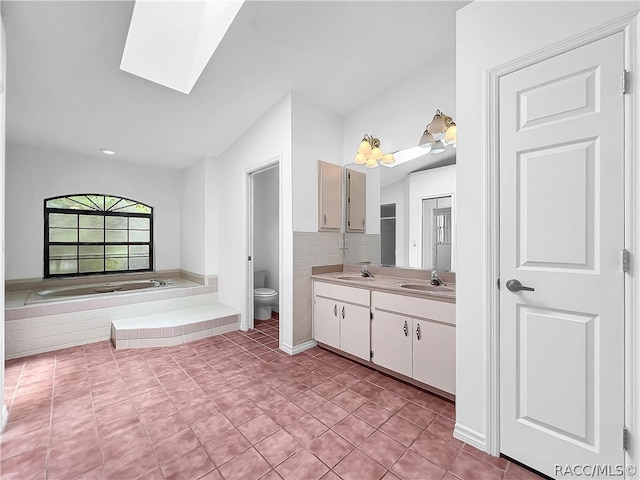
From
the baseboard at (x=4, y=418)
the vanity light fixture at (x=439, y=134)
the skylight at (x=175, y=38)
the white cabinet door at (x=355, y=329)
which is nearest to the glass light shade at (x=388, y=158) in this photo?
the vanity light fixture at (x=439, y=134)

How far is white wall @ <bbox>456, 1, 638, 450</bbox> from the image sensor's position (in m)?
1.46

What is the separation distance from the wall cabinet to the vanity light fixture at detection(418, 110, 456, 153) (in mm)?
822

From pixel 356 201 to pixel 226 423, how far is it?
2382 millimetres

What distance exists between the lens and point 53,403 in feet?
6.59

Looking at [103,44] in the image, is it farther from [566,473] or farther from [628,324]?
[566,473]

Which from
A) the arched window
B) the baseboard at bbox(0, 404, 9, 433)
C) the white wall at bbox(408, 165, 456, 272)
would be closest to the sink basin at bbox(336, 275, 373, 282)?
the white wall at bbox(408, 165, 456, 272)

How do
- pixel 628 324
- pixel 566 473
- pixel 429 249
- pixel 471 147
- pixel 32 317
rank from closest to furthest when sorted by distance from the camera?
pixel 628 324
pixel 566 473
pixel 471 147
pixel 429 249
pixel 32 317

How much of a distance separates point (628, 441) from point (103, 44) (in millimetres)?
3849

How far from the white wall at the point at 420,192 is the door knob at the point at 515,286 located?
35.2 inches

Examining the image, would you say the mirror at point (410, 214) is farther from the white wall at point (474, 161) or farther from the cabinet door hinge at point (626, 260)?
the cabinet door hinge at point (626, 260)

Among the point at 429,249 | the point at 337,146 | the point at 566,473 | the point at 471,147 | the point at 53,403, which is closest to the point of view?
the point at 566,473

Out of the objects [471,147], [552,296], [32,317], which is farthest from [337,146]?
[32,317]

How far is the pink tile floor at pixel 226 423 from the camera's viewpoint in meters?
1.43

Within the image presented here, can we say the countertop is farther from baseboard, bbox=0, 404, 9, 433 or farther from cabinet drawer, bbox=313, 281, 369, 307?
baseboard, bbox=0, 404, 9, 433
